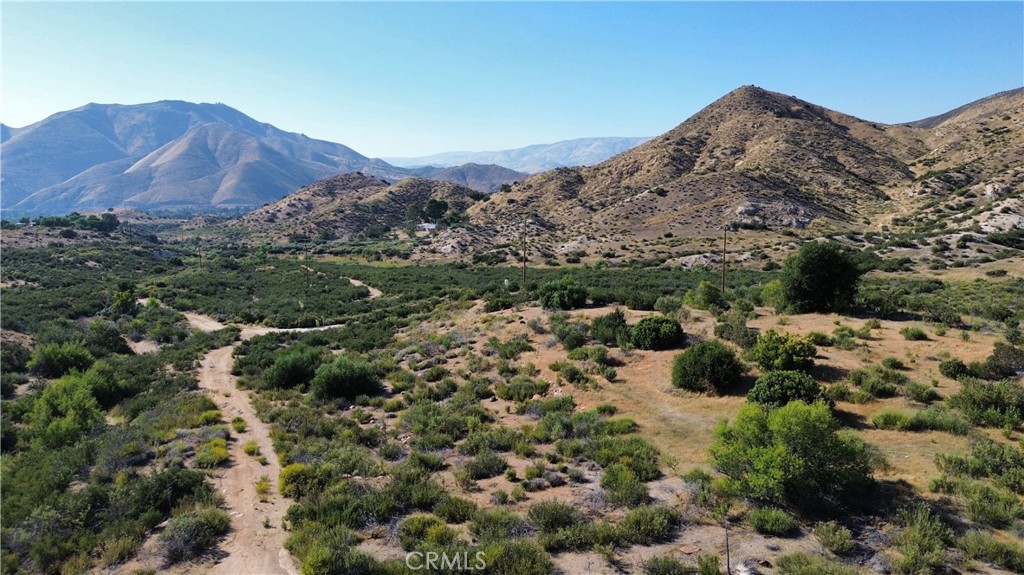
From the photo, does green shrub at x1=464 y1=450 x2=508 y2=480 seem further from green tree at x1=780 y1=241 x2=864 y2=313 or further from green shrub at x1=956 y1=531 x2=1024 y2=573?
green tree at x1=780 y1=241 x2=864 y2=313

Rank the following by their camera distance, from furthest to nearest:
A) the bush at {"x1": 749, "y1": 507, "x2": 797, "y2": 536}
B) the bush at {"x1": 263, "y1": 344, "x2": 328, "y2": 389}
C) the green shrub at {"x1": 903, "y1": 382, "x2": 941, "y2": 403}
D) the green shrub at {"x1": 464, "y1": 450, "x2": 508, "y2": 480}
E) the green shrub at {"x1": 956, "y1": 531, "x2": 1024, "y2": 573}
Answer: the bush at {"x1": 263, "y1": 344, "x2": 328, "y2": 389} < the green shrub at {"x1": 903, "y1": 382, "x2": 941, "y2": 403} < the green shrub at {"x1": 464, "y1": 450, "x2": 508, "y2": 480} < the bush at {"x1": 749, "y1": 507, "x2": 797, "y2": 536} < the green shrub at {"x1": 956, "y1": 531, "x2": 1024, "y2": 573}

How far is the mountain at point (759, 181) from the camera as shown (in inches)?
2950

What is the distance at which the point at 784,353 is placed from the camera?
1550 centimetres

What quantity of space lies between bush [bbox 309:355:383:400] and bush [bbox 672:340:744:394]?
12.6 meters

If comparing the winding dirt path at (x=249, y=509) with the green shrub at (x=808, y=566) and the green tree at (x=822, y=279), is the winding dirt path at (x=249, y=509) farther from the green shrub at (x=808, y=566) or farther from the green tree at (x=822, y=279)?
the green tree at (x=822, y=279)

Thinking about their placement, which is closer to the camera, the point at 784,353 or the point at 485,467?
the point at 485,467

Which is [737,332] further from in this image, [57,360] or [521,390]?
[57,360]

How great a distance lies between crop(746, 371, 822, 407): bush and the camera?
13117mm

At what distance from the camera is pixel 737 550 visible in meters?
8.57

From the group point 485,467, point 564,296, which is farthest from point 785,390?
point 564,296

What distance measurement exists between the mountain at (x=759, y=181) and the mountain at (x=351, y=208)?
26457mm

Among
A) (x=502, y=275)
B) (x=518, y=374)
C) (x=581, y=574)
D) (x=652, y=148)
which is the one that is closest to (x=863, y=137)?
(x=652, y=148)

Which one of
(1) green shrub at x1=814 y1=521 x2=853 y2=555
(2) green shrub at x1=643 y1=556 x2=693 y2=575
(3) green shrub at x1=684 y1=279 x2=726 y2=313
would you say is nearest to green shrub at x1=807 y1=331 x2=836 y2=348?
(3) green shrub at x1=684 y1=279 x2=726 y2=313

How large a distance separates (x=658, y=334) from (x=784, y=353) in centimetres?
534
